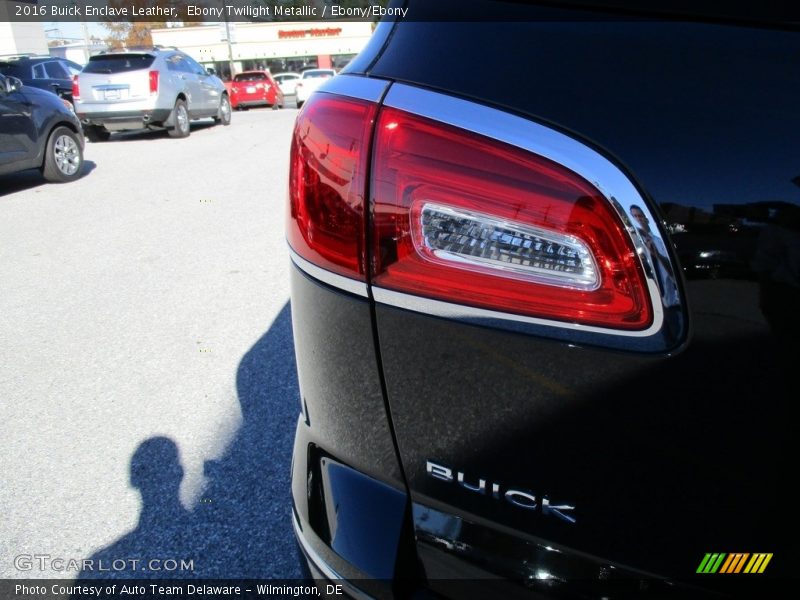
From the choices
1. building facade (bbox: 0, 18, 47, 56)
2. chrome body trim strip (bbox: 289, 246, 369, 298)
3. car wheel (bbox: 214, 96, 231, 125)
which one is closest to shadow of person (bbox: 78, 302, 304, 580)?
chrome body trim strip (bbox: 289, 246, 369, 298)

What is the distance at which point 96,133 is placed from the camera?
13.3 meters

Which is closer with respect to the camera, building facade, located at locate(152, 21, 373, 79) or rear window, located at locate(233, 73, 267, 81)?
rear window, located at locate(233, 73, 267, 81)

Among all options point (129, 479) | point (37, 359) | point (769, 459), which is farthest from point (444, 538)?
point (37, 359)

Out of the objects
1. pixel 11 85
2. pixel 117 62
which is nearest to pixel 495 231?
pixel 11 85

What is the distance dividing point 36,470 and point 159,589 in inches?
36.7

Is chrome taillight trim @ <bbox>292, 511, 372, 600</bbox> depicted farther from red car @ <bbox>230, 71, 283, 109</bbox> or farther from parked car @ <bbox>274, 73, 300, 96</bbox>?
parked car @ <bbox>274, 73, 300, 96</bbox>

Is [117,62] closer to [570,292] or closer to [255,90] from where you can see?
[255,90]

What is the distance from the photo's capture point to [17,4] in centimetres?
1864

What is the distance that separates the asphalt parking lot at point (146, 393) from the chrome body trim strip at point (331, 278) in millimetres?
1272

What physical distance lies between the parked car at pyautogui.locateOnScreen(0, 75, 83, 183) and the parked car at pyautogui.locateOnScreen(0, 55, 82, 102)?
21.9ft

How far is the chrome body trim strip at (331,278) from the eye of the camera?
0.97 metres

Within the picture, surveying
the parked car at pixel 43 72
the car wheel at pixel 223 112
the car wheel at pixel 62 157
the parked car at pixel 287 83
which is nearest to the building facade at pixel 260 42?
the parked car at pixel 287 83

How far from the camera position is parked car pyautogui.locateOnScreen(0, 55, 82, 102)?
14.0 metres

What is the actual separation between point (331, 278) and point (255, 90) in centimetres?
2384
